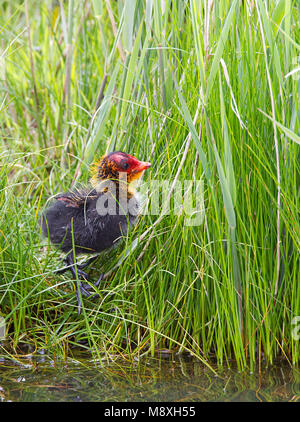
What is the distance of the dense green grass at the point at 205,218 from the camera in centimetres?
239

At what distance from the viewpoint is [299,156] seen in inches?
98.1

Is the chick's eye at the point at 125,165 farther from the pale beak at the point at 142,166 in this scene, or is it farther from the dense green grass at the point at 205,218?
the dense green grass at the point at 205,218

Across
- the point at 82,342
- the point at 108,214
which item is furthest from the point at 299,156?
the point at 82,342

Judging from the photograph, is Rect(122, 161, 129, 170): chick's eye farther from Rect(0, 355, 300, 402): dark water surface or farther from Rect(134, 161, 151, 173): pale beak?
Rect(0, 355, 300, 402): dark water surface

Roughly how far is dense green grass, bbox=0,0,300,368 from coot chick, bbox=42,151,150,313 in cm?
10

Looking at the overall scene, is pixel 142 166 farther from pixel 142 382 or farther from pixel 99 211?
pixel 142 382

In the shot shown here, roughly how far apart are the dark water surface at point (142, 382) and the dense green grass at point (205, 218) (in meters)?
0.09

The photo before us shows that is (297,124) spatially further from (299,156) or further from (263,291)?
(263,291)

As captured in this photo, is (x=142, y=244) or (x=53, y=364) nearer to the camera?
(x=53, y=364)

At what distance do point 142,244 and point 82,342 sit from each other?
0.58 metres

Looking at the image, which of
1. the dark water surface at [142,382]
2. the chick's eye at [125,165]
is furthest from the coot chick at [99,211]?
the dark water surface at [142,382]

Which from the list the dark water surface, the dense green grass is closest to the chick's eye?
the dense green grass

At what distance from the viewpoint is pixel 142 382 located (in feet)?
7.75

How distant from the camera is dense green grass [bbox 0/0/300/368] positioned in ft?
7.84
